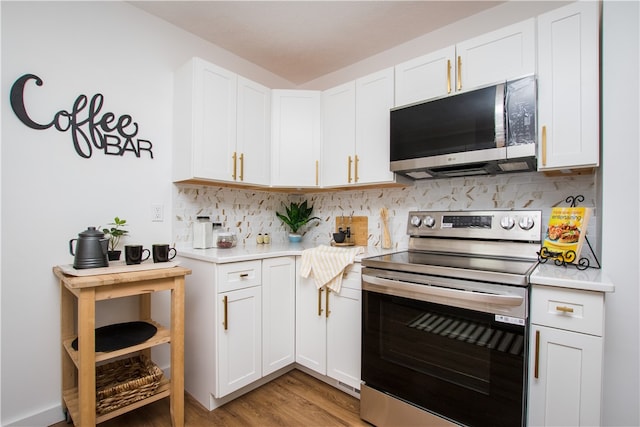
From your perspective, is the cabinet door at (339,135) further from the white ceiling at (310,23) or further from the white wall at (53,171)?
the white wall at (53,171)

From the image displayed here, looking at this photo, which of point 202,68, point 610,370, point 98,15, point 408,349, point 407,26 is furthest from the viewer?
point 407,26

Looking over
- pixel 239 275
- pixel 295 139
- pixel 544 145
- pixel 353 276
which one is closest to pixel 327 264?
pixel 353 276

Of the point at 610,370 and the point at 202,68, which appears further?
the point at 202,68

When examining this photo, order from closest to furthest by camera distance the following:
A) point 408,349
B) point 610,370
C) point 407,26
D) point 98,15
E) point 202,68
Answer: point 610,370 < point 408,349 < point 98,15 < point 202,68 < point 407,26

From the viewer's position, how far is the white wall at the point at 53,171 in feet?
5.18

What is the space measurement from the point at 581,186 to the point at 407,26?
1537 millimetres

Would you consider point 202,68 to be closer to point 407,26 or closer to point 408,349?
point 407,26

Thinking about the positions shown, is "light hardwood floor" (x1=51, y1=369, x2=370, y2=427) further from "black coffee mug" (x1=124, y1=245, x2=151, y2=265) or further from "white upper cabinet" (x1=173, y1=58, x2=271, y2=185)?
"white upper cabinet" (x1=173, y1=58, x2=271, y2=185)

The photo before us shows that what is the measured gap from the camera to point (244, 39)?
2400mm

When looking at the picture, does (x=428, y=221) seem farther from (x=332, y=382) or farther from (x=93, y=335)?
(x=93, y=335)

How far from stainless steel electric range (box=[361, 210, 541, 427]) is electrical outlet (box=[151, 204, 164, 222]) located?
1.44m

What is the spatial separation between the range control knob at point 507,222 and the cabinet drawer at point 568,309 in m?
0.61

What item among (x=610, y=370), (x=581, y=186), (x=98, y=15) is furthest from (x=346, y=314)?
(x=98, y=15)

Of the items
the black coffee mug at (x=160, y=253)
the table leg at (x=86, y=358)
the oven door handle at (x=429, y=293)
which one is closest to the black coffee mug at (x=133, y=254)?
the black coffee mug at (x=160, y=253)
